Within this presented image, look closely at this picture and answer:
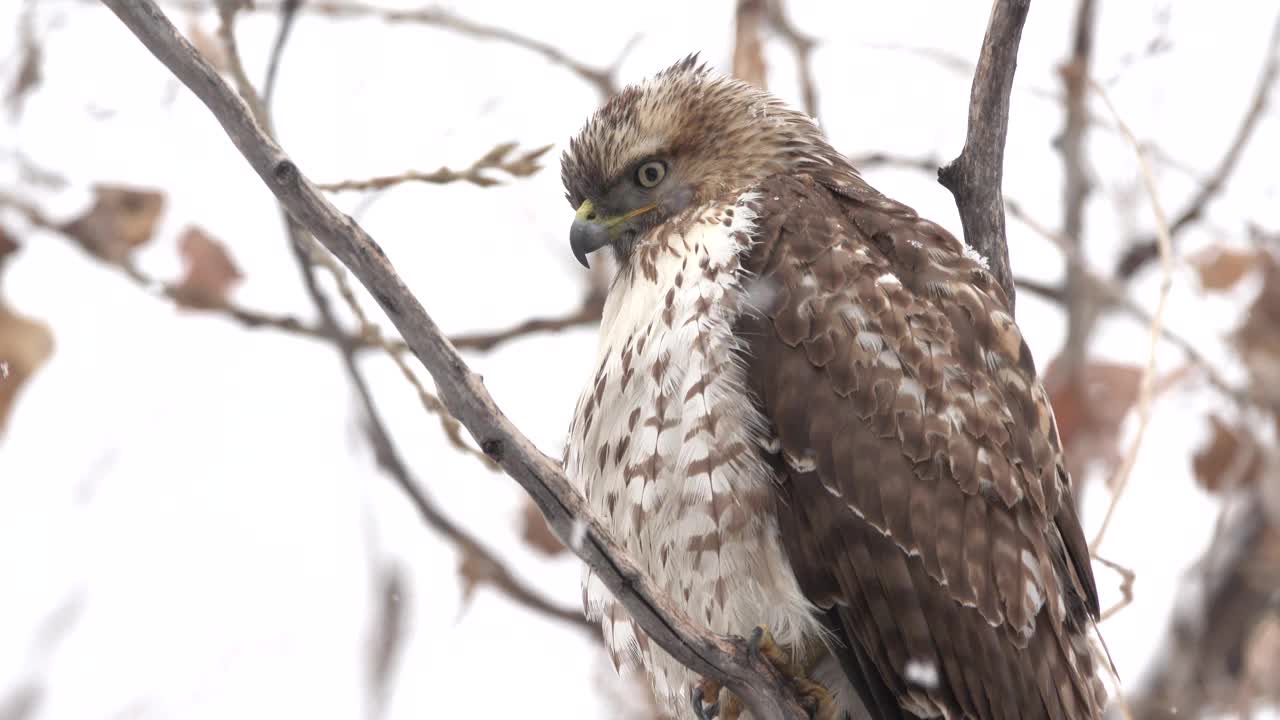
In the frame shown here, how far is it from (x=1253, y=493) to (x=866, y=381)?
422cm

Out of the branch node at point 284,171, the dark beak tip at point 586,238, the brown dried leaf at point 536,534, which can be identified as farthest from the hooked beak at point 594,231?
the brown dried leaf at point 536,534

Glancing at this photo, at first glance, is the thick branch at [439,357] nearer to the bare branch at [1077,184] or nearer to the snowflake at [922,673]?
the snowflake at [922,673]

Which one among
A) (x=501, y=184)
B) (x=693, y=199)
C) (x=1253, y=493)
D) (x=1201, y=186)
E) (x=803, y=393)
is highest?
(x=1201, y=186)

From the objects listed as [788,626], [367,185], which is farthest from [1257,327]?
[367,185]

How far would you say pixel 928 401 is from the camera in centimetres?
332

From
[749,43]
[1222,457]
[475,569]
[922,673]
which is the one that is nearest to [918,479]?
[922,673]

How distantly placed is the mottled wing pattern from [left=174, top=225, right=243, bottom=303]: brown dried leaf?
81.0 inches

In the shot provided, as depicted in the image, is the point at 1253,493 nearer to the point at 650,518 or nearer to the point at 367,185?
the point at 650,518

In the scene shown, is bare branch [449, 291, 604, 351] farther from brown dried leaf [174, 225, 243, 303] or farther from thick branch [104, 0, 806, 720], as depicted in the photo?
thick branch [104, 0, 806, 720]

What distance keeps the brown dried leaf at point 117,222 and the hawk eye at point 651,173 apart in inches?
63.5

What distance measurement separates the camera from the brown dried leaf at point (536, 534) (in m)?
5.76

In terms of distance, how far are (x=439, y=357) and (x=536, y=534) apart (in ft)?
10.9

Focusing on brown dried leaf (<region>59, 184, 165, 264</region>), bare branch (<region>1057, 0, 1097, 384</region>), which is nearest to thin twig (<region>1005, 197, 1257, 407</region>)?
bare branch (<region>1057, 0, 1097, 384</region>)

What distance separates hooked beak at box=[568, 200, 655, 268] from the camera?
13.5 feet
